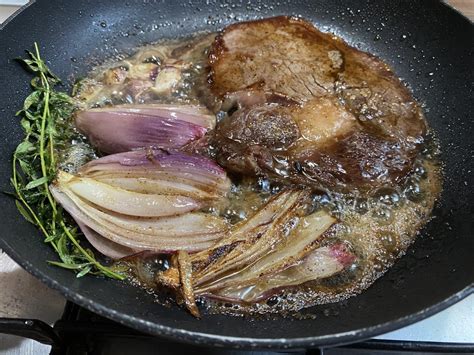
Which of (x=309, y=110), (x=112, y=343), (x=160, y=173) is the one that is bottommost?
(x=112, y=343)

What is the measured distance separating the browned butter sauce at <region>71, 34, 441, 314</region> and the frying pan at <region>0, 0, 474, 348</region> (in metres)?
0.04

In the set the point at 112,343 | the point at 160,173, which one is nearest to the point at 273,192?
the point at 160,173

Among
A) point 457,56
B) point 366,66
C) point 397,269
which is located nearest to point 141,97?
point 366,66

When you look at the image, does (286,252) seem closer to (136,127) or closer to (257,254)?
(257,254)

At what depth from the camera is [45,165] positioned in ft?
4.16

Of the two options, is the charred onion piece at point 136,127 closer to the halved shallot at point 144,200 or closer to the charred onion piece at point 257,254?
the halved shallot at point 144,200

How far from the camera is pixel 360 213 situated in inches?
53.2

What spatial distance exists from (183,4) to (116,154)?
796mm

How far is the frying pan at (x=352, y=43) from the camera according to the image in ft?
3.32

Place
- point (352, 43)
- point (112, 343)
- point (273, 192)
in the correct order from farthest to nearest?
1. point (352, 43)
2. point (273, 192)
3. point (112, 343)

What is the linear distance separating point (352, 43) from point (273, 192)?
0.77m

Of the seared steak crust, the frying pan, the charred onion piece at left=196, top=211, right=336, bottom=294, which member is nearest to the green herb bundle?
the frying pan

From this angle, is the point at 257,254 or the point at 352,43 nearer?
the point at 257,254

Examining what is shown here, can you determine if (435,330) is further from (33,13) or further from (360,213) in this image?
(33,13)
